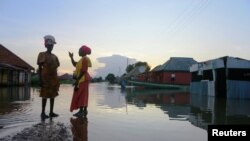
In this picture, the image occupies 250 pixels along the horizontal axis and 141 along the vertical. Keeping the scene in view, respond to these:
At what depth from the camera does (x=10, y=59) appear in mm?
40906

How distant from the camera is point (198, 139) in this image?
730cm

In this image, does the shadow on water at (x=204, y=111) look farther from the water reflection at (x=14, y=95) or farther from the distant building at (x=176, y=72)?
the distant building at (x=176, y=72)

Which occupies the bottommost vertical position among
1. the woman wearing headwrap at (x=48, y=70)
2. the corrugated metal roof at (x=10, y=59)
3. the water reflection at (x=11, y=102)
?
the water reflection at (x=11, y=102)

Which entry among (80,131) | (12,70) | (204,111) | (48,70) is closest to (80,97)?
(48,70)

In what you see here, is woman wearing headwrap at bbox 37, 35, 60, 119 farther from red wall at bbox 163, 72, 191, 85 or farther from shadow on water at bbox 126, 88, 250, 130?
red wall at bbox 163, 72, 191, 85

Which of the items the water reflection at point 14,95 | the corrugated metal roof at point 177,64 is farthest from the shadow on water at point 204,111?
the corrugated metal roof at point 177,64

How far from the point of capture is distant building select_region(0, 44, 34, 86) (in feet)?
126

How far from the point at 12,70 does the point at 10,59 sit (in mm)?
1731

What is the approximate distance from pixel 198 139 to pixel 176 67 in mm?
51367

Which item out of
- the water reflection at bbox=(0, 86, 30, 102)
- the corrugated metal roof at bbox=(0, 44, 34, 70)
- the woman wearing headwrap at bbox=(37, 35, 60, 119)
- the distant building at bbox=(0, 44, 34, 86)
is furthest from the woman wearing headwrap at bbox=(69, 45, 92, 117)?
the corrugated metal roof at bbox=(0, 44, 34, 70)

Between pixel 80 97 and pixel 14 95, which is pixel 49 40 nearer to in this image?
pixel 80 97

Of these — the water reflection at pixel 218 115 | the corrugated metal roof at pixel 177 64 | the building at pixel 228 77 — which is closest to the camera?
the water reflection at pixel 218 115

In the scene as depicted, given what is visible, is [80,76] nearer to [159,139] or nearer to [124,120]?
[124,120]

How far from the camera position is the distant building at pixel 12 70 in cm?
3828
